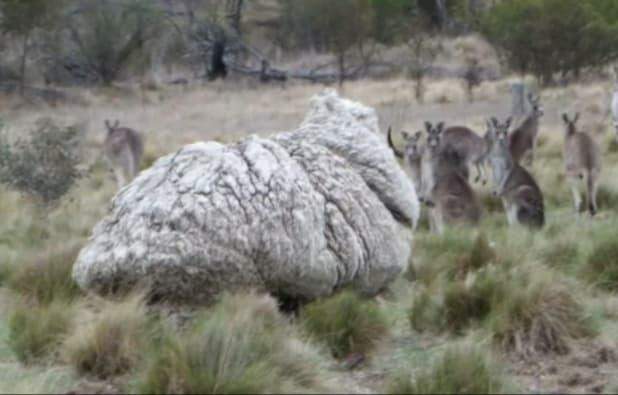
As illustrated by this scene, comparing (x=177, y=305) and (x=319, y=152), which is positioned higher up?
(x=319, y=152)

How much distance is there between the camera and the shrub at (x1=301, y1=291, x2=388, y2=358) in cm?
639

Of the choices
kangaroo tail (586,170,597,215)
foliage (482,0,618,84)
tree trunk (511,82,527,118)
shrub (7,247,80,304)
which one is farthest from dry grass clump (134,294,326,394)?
foliage (482,0,618,84)

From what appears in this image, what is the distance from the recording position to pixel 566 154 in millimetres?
14352

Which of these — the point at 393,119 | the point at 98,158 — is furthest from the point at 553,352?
the point at 393,119

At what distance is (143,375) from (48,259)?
3033mm

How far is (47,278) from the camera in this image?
25.8 feet

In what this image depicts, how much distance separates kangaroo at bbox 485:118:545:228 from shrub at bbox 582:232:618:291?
9.50 ft

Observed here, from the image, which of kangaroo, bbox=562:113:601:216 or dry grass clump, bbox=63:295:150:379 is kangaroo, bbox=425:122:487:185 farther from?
dry grass clump, bbox=63:295:150:379

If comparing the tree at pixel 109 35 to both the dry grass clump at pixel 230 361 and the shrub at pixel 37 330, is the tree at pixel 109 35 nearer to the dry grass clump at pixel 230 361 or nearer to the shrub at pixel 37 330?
the shrub at pixel 37 330

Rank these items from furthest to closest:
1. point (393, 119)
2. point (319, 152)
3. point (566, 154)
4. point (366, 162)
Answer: point (393, 119) < point (566, 154) < point (366, 162) < point (319, 152)

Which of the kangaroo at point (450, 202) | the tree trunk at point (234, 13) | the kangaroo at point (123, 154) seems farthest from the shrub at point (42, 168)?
the tree trunk at point (234, 13)

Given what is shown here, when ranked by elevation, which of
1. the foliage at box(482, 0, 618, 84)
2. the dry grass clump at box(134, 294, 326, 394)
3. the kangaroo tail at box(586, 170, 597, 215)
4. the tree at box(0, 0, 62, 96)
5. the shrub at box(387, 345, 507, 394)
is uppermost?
the tree at box(0, 0, 62, 96)

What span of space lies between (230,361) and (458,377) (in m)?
1.05

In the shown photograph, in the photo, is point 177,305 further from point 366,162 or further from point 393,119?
point 393,119
